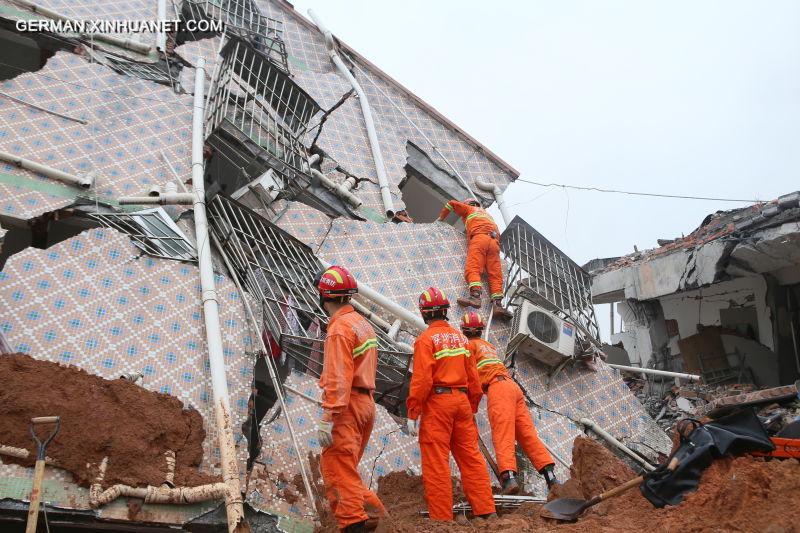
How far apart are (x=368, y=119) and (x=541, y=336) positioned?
4.98 meters

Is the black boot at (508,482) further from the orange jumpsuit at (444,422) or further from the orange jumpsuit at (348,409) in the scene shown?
the orange jumpsuit at (348,409)

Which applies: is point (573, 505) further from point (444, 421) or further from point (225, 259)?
point (225, 259)

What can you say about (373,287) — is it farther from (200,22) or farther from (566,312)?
(200,22)

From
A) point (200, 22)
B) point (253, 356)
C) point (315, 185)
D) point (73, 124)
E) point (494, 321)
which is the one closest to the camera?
point (253, 356)

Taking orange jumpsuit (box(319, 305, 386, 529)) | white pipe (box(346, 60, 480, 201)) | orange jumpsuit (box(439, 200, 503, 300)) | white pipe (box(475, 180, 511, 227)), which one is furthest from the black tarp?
white pipe (box(346, 60, 480, 201))

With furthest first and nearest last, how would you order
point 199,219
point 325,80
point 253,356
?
1. point 325,80
2. point 199,219
3. point 253,356

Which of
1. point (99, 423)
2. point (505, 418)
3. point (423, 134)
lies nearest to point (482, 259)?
point (505, 418)

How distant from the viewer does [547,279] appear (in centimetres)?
909

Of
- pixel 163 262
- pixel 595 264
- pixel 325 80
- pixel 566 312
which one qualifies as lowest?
pixel 595 264

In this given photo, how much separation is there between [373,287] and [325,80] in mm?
5083

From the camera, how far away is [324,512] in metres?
4.87

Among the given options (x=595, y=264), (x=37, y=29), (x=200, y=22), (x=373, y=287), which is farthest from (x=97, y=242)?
(x=595, y=264)

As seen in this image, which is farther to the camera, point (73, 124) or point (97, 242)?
point (73, 124)

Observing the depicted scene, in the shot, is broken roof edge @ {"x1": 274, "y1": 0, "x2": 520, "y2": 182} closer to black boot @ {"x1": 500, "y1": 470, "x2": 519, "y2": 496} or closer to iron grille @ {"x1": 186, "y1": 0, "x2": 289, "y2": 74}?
iron grille @ {"x1": 186, "y1": 0, "x2": 289, "y2": 74}
